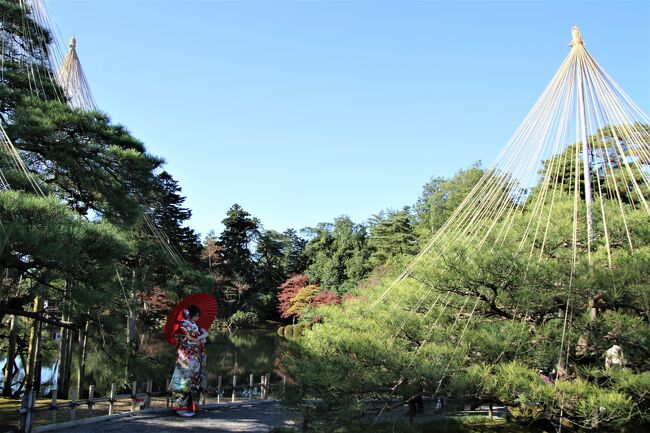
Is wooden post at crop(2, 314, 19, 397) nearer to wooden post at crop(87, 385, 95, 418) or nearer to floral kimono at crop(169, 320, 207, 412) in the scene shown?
wooden post at crop(87, 385, 95, 418)

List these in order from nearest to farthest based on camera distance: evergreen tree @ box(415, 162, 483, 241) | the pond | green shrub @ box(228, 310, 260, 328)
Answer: the pond < evergreen tree @ box(415, 162, 483, 241) < green shrub @ box(228, 310, 260, 328)

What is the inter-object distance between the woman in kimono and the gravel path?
0.72ft

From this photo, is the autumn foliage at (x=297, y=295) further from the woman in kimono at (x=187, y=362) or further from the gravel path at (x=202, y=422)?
the woman in kimono at (x=187, y=362)

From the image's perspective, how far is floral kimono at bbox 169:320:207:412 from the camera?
6.63 metres

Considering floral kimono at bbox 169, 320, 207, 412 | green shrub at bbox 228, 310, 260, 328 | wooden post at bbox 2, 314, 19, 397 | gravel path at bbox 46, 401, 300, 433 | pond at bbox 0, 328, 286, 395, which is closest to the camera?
gravel path at bbox 46, 401, 300, 433

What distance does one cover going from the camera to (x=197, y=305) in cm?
675

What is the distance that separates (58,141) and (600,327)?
521cm

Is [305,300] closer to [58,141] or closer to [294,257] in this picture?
[294,257]

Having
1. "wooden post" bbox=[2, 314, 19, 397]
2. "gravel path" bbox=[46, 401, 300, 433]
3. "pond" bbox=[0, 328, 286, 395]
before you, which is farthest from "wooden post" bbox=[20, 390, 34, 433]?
"wooden post" bbox=[2, 314, 19, 397]

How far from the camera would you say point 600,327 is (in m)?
2.72

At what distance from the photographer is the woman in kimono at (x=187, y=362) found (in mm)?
6637

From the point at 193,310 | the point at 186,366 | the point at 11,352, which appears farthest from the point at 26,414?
the point at 11,352

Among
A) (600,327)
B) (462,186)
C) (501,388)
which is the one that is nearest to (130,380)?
(501,388)

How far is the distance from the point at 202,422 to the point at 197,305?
1627 mm
